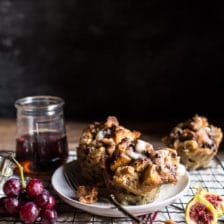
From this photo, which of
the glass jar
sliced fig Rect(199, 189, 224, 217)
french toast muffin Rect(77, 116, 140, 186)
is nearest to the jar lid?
the glass jar

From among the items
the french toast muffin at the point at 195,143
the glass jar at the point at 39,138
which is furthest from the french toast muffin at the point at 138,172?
the glass jar at the point at 39,138

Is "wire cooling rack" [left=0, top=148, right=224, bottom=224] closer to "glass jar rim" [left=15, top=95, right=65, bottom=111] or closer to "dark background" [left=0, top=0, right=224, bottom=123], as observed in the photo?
"glass jar rim" [left=15, top=95, right=65, bottom=111]

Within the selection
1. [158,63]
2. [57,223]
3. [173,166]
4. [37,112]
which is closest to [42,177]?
[37,112]

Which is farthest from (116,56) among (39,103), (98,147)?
(98,147)

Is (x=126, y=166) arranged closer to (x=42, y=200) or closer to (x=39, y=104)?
(x=42, y=200)

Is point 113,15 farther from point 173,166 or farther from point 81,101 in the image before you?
point 173,166

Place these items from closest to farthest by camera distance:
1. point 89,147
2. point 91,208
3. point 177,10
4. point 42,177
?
1. point 91,208
2. point 89,147
3. point 42,177
4. point 177,10
